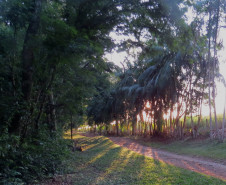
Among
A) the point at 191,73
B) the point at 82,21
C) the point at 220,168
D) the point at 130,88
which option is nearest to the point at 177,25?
the point at 82,21

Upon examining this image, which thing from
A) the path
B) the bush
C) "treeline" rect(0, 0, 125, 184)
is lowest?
the path

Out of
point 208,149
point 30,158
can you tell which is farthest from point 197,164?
point 30,158

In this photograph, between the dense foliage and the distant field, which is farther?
the distant field

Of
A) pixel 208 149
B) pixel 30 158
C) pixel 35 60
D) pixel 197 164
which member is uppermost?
pixel 35 60

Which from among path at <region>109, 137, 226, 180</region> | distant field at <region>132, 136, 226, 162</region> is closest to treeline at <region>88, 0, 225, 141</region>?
distant field at <region>132, 136, 226, 162</region>

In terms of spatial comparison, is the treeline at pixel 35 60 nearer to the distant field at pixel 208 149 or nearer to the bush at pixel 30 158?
the bush at pixel 30 158

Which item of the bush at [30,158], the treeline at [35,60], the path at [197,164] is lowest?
the path at [197,164]

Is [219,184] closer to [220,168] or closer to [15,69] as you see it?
[220,168]

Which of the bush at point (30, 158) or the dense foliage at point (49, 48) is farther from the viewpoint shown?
the dense foliage at point (49, 48)

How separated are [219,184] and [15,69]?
650 cm

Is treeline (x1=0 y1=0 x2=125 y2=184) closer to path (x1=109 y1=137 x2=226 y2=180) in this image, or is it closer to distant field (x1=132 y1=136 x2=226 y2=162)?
path (x1=109 y1=137 x2=226 y2=180)

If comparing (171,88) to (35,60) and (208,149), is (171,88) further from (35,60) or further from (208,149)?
(35,60)

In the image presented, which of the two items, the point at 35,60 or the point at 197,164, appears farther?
the point at 197,164

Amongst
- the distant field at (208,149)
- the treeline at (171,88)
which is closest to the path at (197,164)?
the distant field at (208,149)
